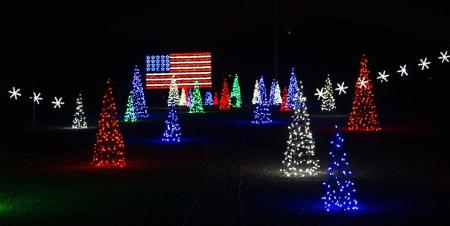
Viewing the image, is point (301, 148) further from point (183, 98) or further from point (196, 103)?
point (183, 98)

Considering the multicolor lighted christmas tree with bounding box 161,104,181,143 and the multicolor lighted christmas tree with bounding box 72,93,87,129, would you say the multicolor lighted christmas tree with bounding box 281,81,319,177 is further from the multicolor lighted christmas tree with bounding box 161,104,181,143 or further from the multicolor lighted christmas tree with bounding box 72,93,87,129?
the multicolor lighted christmas tree with bounding box 72,93,87,129

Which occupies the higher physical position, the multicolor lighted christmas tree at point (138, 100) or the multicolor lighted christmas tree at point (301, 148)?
the multicolor lighted christmas tree at point (138, 100)

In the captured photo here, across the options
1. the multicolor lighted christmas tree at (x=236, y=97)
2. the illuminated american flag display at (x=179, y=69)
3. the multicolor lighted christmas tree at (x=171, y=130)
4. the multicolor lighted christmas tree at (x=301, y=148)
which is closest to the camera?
the multicolor lighted christmas tree at (x=301, y=148)

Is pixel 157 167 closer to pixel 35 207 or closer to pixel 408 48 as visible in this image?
pixel 35 207

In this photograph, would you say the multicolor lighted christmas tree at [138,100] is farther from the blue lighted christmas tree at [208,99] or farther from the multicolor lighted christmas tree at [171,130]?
the blue lighted christmas tree at [208,99]

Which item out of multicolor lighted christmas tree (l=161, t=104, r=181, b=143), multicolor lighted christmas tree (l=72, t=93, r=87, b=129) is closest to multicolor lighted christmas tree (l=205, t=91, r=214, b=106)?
multicolor lighted christmas tree (l=72, t=93, r=87, b=129)

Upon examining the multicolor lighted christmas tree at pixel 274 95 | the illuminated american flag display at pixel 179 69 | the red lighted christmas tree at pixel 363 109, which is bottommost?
the red lighted christmas tree at pixel 363 109

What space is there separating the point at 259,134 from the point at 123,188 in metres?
18.7

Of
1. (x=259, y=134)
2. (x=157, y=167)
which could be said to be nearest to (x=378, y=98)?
(x=259, y=134)

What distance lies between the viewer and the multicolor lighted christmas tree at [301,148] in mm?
18547

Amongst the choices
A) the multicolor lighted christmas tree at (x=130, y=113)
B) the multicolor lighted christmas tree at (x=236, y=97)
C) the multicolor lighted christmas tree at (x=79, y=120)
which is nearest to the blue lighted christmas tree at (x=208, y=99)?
the multicolor lighted christmas tree at (x=236, y=97)

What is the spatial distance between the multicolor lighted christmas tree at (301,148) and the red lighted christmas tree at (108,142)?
498 centimetres

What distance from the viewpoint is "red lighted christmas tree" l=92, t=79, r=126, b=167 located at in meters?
21.2

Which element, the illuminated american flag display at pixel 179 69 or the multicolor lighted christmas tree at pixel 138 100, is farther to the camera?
the illuminated american flag display at pixel 179 69
